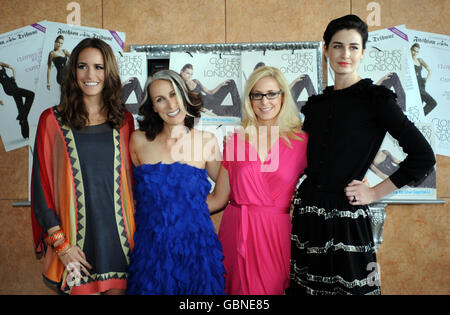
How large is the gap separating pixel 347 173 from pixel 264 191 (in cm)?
40

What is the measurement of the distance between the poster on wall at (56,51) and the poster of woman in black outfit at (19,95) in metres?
0.05

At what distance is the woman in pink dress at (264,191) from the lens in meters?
1.65

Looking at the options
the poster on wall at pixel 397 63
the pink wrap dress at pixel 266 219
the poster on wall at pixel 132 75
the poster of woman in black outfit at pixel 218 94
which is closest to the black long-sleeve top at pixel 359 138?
the pink wrap dress at pixel 266 219

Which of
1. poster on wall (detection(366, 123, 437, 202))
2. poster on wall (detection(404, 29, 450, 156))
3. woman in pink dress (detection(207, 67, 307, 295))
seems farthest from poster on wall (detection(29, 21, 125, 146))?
poster on wall (detection(404, 29, 450, 156))

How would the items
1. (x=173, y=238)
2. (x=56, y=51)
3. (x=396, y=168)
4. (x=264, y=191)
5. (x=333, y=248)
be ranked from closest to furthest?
(x=333, y=248) → (x=173, y=238) → (x=264, y=191) → (x=396, y=168) → (x=56, y=51)

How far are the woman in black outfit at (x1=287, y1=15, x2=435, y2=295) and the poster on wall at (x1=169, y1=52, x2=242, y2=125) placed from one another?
37.6 inches

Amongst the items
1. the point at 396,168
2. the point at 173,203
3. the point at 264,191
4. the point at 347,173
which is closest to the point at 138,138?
the point at 173,203

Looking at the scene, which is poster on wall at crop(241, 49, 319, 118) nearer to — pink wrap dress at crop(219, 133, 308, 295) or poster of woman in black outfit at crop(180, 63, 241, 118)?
poster of woman in black outfit at crop(180, 63, 241, 118)

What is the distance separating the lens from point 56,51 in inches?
96.8

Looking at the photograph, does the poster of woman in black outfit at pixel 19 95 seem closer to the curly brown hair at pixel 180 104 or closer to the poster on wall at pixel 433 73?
the curly brown hair at pixel 180 104

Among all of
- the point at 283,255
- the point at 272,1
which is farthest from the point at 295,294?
the point at 272,1

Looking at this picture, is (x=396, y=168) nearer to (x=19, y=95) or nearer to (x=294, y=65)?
(x=294, y=65)

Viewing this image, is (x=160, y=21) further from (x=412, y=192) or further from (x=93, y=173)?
(x=412, y=192)

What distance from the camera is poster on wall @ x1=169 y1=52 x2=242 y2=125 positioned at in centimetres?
241
